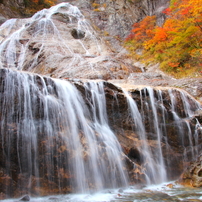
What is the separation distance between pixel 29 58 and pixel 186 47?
11.0m

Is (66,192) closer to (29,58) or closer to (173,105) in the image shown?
(173,105)

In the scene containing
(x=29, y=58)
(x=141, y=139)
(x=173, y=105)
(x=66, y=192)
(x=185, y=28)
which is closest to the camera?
(x=66, y=192)

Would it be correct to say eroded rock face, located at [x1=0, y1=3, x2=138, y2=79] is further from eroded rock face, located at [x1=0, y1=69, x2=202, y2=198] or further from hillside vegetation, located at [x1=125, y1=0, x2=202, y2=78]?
eroded rock face, located at [x1=0, y1=69, x2=202, y2=198]

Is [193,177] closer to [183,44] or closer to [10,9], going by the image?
[183,44]

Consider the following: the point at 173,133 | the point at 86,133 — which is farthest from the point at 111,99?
the point at 173,133

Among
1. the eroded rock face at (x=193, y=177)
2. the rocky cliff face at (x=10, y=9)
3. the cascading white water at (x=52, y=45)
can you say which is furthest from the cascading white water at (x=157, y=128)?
the rocky cliff face at (x=10, y=9)

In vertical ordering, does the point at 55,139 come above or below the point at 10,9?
below

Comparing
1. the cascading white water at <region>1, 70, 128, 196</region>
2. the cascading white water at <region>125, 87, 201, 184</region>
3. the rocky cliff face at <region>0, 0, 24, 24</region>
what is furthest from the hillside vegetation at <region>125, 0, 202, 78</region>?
the rocky cliff face at <region>0, 0, 24, 24</region>

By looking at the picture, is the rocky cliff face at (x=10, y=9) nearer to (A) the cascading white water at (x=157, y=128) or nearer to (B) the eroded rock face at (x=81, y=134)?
(B) the eroded rock face at (x=81, y=134)

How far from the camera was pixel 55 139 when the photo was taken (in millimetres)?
5199

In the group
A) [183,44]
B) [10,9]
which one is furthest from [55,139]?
[10,9]

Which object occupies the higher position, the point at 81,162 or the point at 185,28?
the point at 185,28

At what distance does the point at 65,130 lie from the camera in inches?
216

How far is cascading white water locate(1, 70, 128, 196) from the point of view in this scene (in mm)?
4797
